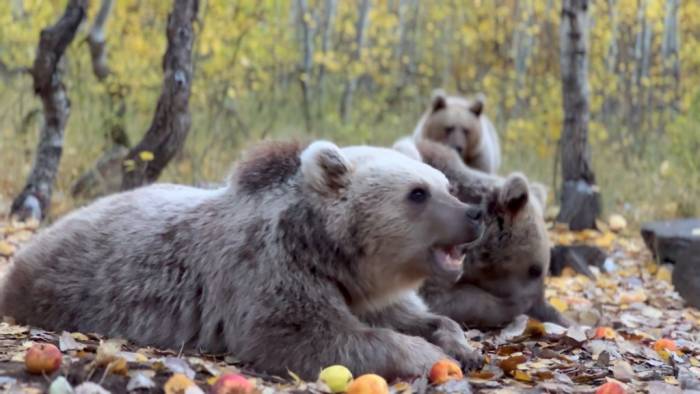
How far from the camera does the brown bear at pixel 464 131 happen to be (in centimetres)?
1202

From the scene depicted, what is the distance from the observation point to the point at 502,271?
586 cm

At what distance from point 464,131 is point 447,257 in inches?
320

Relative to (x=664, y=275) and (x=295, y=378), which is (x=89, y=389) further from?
(x=664, y=275)

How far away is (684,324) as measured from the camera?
21.3ft

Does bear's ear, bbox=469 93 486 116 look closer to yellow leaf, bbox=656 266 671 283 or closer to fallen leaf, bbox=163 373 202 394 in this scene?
yellow leaf, bbox=656 266 671 283

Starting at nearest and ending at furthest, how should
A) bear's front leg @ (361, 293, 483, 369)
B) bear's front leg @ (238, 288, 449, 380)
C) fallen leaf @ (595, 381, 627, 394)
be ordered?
fallen leaf @ (595, 381, 627, 394), bear's front leg @ (238, 288, 449, 380), bear's front leg @ (361, 293, 483, 369)

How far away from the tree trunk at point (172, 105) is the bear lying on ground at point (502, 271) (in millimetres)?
3021

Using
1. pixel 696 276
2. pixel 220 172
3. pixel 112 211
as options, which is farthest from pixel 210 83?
pixel 112 211

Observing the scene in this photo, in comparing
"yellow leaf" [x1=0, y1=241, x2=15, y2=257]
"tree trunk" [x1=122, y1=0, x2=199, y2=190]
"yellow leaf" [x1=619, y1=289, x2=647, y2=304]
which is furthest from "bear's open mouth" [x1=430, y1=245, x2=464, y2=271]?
"tree trunk" [x1=122, y1=0, x2=199, y2=190]

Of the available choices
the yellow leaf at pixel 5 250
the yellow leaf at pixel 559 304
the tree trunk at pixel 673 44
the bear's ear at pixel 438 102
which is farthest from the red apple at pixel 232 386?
the tree trunk at pixel 673 44

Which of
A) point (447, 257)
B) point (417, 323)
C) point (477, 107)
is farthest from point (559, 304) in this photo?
point (477, 107)

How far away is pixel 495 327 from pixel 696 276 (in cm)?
248

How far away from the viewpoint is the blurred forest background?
11.0 m

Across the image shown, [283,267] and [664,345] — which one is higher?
[283,267]
